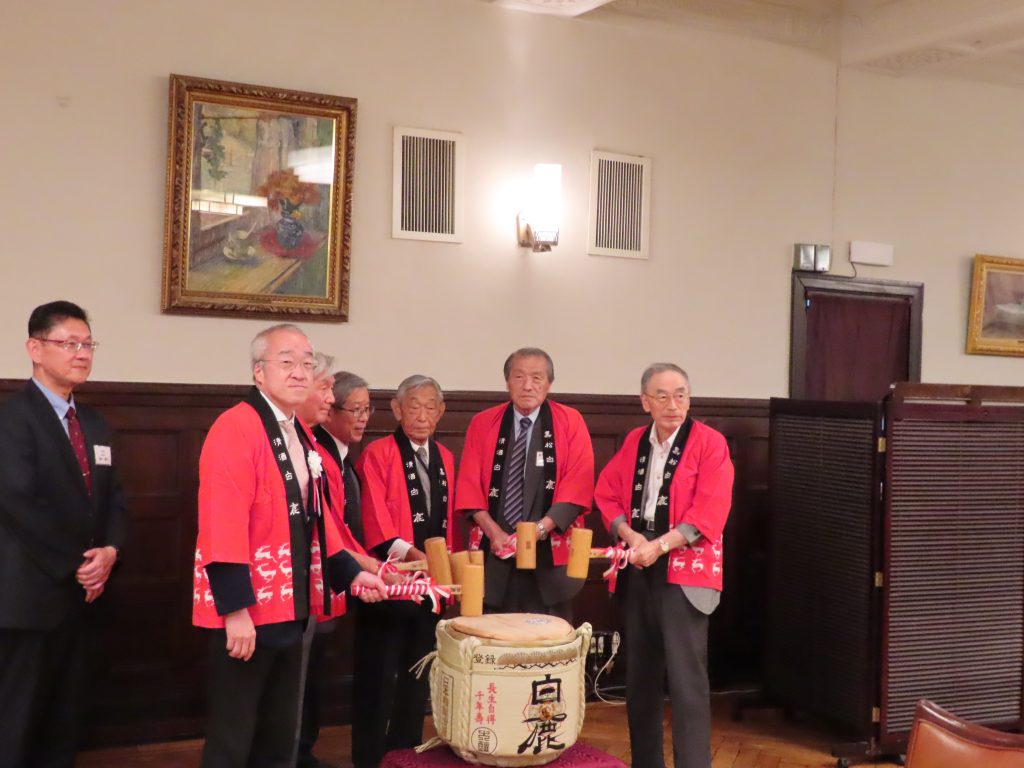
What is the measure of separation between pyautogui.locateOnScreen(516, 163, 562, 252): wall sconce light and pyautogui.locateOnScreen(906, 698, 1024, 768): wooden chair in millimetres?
3143

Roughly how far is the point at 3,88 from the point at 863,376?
183 inches

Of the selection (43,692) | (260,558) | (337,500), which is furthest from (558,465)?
(43,692)

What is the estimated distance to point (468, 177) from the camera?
543cm

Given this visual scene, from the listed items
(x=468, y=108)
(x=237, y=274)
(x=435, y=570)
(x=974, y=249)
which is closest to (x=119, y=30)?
(x=237, y=274)

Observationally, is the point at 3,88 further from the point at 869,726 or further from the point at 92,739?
the point at 869,726

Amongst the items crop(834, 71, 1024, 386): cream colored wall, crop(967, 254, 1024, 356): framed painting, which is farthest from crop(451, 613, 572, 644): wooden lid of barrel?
crop(967, 254, 1024, 356): framed painting

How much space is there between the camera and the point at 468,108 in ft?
17.8

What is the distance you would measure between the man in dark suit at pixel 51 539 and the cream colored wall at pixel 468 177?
830 mm

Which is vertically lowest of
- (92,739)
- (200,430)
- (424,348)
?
(92,739)

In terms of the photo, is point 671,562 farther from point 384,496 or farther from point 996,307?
point 996,307

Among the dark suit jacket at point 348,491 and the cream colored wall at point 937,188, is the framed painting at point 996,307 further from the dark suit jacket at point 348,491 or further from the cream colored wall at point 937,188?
the dark suit jacket at point 348,491

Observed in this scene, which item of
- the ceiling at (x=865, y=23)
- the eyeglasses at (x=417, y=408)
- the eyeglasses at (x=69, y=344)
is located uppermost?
the ceiling at (x=865, y=23)

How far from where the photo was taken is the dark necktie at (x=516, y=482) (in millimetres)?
4504

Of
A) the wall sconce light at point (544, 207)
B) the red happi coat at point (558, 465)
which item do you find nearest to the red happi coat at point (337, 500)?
the red happi coat at point (558, 465)
